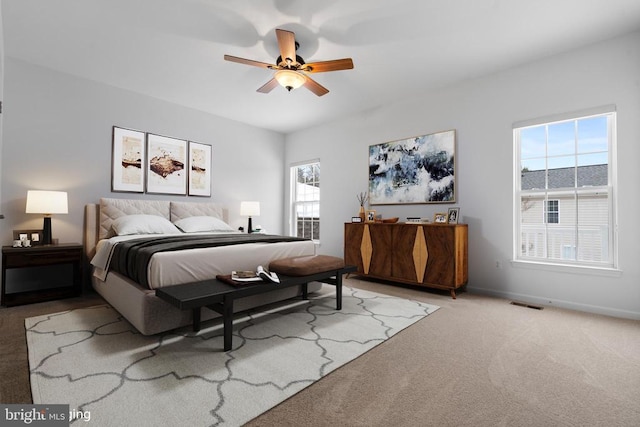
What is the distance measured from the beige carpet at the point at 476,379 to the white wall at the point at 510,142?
54 cm

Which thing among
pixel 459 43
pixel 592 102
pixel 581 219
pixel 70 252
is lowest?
pixel 70 252

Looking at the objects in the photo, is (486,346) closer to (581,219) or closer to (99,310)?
(581,219)

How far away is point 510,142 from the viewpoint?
351 cm

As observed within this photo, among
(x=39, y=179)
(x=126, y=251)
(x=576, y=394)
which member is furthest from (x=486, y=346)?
(x=39, y=179)

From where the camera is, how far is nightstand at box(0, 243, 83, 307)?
3.01 meters

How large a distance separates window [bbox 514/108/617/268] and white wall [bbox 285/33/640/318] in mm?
135

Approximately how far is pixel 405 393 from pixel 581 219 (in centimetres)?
298

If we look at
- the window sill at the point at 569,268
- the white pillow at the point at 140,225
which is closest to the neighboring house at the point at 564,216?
the window sill at the point at 569,268

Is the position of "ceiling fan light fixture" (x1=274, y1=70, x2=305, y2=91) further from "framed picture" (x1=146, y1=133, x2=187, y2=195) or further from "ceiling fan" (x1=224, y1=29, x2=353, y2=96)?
"framed picture" (x1=146, y1=133, x2=187, y2=195)

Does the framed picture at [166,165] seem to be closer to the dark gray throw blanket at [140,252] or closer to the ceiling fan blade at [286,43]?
the dark gray throw blanket at [140,252]

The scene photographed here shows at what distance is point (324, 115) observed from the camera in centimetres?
517

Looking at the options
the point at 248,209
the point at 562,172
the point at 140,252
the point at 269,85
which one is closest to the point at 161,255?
the point at 140,252

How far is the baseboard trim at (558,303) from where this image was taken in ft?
9.28

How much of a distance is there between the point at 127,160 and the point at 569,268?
18.6 feet
